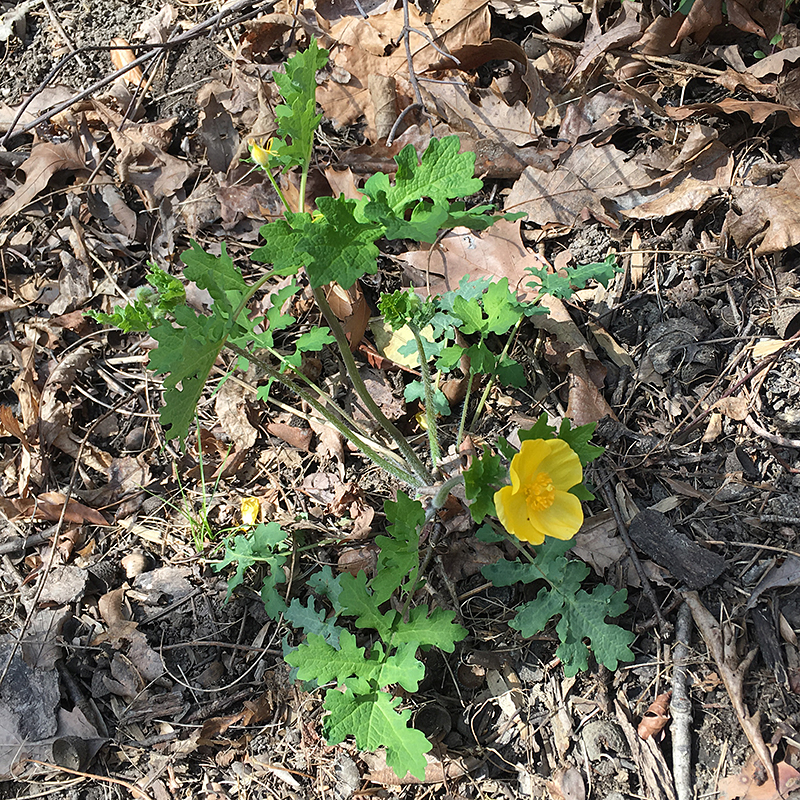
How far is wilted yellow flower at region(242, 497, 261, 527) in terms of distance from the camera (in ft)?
9.23

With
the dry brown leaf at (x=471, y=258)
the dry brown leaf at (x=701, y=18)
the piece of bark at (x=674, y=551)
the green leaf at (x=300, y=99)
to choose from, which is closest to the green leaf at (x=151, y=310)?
the green leaf at (x=300, y=99)

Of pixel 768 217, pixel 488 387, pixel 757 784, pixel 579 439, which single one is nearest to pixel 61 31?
pixel 488 387

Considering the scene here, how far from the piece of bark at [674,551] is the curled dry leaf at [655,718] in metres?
0.39

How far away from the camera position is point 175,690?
257 cm

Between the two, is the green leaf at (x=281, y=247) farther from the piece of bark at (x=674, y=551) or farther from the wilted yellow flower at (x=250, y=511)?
the piece of bark at (x=674, y=551)

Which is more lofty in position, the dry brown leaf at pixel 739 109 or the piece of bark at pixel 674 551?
the dry brown leaf at pixel 739 109

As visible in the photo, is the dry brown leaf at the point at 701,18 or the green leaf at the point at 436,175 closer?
the green leaf at the point at 436,175

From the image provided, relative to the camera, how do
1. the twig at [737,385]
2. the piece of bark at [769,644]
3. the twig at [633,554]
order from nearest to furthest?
the piece of bark at [769,644] < the twig at [633,554] < the twig at [737,385]

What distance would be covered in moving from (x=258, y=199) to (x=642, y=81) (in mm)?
1858

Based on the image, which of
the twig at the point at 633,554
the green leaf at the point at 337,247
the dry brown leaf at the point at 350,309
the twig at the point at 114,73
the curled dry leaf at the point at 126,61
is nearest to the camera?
the green leaf at the point at 337,247

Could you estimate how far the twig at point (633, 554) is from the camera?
2365mm

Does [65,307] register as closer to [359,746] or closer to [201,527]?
[201,527]

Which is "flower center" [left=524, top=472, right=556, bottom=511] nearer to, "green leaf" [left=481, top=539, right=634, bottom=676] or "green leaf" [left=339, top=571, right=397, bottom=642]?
"green leaf" [left=481, top=539, right=634, bottom=676]

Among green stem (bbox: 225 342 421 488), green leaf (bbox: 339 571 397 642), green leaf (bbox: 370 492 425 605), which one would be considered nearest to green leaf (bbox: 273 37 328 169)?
green stem (bbox: 225 342 421 488)
